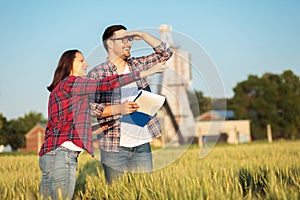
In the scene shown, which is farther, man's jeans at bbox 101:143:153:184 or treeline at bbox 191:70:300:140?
treeline at bbox 191:70:300:140

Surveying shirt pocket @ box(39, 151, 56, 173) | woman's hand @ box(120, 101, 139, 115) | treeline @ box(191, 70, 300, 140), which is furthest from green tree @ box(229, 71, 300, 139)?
shirt pocket @ box(39, 151, 56, 173)

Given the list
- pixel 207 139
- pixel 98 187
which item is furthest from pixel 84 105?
pixel 207 139

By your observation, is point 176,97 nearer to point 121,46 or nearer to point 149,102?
point 149,102

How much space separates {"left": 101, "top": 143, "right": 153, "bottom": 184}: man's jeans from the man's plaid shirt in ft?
0.26

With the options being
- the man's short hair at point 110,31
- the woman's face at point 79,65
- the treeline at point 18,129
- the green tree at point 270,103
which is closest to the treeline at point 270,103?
the green tree at point 270,103

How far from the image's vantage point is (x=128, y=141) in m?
3.69

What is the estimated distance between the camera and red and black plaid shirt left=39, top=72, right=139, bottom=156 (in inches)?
126

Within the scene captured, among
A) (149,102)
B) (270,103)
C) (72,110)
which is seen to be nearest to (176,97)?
(149,102)

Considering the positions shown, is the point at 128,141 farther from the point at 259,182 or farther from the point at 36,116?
the point at 36,116

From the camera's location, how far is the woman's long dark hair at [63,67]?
11.2ft

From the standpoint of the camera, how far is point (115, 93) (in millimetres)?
3445

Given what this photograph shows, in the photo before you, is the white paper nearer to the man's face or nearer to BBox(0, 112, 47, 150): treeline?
the man's face

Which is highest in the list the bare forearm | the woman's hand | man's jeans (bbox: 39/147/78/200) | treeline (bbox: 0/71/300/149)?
treeline (bbox: 0/71/300/149)

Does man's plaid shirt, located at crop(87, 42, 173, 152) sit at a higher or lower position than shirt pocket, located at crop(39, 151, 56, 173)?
higher
